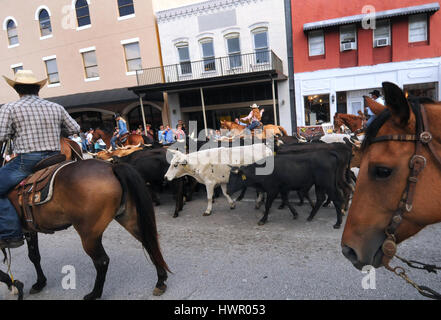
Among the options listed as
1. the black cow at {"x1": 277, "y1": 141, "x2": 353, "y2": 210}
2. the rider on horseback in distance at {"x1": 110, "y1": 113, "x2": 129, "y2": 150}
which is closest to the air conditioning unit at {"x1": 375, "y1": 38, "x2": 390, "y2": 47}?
the black cow at {"x1": 277, "y1": 141, "x2": 353, "y2": 210}

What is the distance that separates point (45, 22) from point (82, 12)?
11.6 ft

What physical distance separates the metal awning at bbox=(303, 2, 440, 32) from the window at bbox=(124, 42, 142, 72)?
11.0 meters

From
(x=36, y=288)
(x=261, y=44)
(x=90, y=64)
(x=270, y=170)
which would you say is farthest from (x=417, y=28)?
(x=90, y=64)

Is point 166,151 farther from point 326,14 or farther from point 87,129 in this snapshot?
point 87,129

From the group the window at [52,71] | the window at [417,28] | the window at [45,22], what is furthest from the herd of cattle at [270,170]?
the window at [45,22]

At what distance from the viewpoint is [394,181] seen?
148 cm

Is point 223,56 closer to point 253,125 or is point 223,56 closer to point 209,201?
point 253,125

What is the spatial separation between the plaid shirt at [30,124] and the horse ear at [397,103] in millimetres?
3580

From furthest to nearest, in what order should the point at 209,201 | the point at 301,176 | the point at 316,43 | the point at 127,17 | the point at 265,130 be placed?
the point at 127,17 → the point at 316,43 → the point at 265,130 → the point at 209,201 → the point at 301,176

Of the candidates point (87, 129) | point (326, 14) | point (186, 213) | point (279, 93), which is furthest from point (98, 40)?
point (186, 213)

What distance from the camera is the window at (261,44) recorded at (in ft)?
51.1

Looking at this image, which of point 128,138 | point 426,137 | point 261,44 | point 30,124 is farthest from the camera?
point 261,44

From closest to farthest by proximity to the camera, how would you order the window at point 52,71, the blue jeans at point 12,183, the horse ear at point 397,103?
the horse ear at point 397,103 < the blue jeans at point 12,183 < the window at point 52,71

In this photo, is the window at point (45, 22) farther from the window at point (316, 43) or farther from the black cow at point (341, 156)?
the black cow at point (341, 156)
